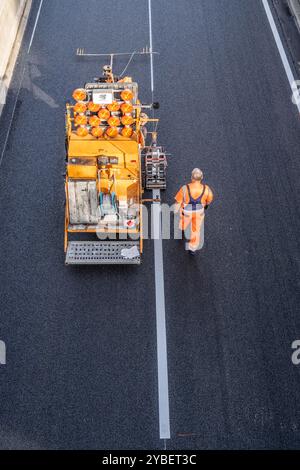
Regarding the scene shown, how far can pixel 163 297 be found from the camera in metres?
8.45

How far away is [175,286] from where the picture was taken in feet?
28.2

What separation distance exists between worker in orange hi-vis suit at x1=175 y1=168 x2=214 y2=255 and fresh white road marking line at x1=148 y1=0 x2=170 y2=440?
66 cm

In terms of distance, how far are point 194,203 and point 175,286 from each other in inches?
61.4

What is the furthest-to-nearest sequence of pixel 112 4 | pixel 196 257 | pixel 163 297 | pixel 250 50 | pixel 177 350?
pixel 112 4
pixel 250 50
pixel 196 257
pixel 163 297
pixel 177 350

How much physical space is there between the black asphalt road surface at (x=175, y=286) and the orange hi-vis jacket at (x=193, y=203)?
67 centimetres

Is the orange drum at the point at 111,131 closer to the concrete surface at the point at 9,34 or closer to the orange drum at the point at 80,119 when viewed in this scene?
the orange drum at the point at 80,119

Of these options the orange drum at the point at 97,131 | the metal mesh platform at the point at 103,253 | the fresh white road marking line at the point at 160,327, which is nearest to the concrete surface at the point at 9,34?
the orange drum at the point at 97,131

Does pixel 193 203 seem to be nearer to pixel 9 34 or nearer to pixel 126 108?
pixel 126 108

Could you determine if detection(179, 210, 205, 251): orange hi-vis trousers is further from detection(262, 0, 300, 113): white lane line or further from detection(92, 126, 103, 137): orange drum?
detection(262, 0, 300, 113): white lane line

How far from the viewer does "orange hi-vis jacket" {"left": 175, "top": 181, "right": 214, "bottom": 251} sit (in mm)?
8055
